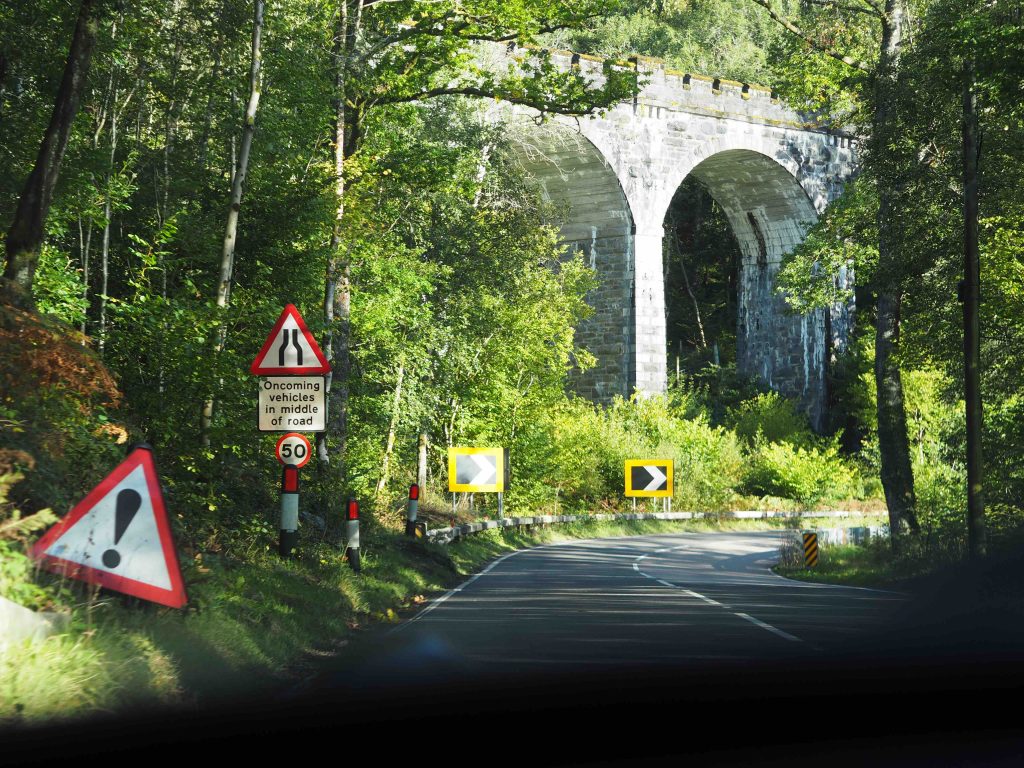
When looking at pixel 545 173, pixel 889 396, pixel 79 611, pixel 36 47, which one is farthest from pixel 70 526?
pixel 545 173

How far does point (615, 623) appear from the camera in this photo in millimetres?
12562

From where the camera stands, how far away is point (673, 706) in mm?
7945

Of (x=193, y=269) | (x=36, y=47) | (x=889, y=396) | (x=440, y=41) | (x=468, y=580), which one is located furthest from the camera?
(x=889, y=396)

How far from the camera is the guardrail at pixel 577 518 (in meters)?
25.9

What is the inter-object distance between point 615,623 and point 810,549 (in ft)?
43.1

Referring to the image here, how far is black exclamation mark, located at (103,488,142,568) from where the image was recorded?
7500mm

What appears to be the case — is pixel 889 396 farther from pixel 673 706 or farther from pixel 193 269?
pixel 673 706

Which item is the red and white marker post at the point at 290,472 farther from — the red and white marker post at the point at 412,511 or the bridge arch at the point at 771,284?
the bridge arch at the point at 771,284

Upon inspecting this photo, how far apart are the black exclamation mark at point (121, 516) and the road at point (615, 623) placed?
2.05 meters

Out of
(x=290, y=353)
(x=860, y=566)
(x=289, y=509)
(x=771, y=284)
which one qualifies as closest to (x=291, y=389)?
(x=290, y=353)

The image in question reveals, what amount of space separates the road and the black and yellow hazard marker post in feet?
6.36

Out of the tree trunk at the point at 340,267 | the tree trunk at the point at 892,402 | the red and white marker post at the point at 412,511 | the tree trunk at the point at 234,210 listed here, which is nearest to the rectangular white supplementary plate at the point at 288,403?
the tree trunk at the point at 234,210

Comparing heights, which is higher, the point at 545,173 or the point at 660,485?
the point at 545,173

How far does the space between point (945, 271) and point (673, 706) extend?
17.2 m
